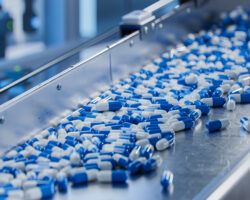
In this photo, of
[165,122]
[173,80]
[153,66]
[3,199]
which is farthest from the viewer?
[153,66]

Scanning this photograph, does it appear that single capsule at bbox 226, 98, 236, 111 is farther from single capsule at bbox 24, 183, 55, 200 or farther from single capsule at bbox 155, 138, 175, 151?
single capsule at bbox 24, 183, 55, 200

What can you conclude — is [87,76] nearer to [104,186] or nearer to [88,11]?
[104,186]

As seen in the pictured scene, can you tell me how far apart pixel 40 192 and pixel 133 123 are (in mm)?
523

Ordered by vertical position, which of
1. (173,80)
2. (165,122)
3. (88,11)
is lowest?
(165,122)

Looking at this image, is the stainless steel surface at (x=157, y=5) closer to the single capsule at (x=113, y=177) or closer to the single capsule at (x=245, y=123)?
the single capsule at (x=245, y=123)

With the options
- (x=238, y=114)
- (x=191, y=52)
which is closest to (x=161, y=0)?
(x=191, y=52)

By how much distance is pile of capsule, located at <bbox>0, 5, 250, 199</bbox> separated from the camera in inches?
56.5

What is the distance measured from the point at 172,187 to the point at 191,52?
4.15ft

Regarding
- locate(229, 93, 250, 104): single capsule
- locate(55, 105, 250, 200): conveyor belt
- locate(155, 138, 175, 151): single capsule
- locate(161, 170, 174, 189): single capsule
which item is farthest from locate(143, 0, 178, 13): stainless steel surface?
locate(161, 170, 174, 189): single capsule

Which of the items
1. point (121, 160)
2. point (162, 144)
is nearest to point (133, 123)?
point (162, 144)

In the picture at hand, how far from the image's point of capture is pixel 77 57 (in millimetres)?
2219

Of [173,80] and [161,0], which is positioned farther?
[161,0]

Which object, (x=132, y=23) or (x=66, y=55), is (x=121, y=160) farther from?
(x=132, y=23)

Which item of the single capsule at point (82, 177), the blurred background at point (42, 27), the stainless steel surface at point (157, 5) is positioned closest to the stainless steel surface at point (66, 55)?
the stainless steel surface at point (157, 5)
